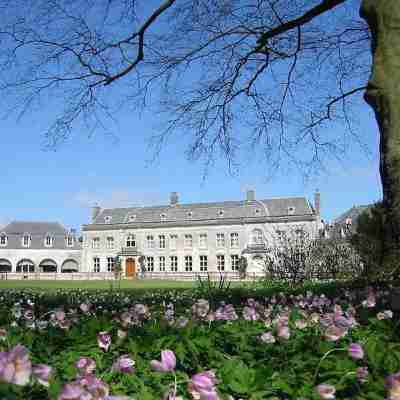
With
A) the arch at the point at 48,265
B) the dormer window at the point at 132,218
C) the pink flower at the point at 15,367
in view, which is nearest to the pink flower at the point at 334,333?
the pink flower at the point at 15,367

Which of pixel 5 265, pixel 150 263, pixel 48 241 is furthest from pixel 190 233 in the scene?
pixel 5 265

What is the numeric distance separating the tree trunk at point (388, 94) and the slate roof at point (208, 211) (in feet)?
156

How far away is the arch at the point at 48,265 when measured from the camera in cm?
6272

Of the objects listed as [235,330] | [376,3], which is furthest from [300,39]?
[235,330]

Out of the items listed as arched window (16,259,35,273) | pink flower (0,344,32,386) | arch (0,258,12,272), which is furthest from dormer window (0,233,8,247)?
pink flower (0,344,32,386)

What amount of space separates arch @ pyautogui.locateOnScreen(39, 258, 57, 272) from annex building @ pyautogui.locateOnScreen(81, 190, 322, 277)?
5656mm

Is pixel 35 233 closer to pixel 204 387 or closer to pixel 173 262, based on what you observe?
pixel 173 262

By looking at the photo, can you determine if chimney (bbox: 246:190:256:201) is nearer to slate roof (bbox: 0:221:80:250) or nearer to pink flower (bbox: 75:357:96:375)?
slate roof (bbox: 0:221:80:250)

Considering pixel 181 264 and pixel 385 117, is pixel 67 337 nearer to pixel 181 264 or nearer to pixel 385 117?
pixel 385 117

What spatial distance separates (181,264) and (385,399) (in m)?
55.4

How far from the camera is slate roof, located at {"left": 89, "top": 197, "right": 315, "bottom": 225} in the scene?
174 feet

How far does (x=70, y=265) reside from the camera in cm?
6450

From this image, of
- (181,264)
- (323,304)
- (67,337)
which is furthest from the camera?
(181,264)

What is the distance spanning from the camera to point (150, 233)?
5816 centimetres
